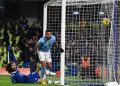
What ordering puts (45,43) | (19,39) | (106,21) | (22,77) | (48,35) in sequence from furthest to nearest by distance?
(19,39), (45,43), (48,35), (22,77), (106,21)

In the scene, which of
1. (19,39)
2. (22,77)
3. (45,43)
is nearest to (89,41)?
(45,43)

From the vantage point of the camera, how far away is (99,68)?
1878cm

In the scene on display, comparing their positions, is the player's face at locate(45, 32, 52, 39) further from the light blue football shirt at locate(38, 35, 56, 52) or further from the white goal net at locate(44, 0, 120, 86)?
the white goal net at locate(44, 0, 120, 86)

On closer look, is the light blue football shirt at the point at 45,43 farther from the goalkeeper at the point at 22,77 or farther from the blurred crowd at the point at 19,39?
the blurred crowd at the point at 19,39

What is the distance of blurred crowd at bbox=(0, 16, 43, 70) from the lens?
87.4 ft

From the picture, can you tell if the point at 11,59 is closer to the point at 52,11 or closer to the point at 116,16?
the point at 52,11

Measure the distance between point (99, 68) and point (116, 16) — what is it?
2.11 m

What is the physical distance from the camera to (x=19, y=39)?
28.3 meters

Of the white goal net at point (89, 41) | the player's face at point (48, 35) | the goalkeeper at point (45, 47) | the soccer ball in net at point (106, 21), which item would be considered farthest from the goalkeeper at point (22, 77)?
the soccer ball in net at point (106, 21)

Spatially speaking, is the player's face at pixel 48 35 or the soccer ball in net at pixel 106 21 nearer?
the soccer ball in net at pixel 106 21

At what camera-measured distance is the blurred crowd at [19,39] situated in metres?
26.6

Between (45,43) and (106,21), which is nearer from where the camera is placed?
(106,21)

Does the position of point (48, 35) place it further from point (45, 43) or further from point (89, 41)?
point (89, 41)

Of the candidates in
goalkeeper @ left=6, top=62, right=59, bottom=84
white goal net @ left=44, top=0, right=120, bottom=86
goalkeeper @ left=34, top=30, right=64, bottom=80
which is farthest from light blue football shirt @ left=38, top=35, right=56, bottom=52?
goalkeeper @ left=6, top=62, right=59, bottom=84
